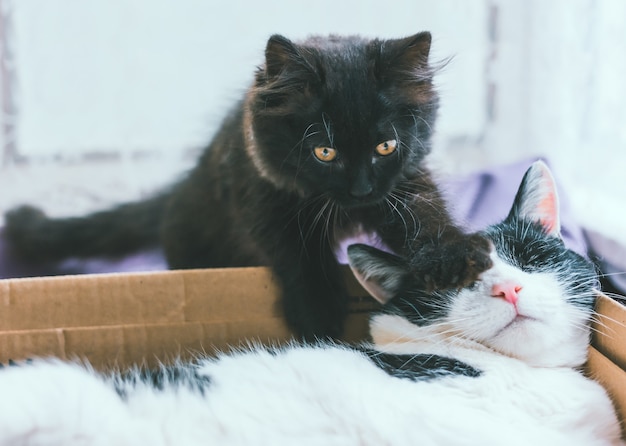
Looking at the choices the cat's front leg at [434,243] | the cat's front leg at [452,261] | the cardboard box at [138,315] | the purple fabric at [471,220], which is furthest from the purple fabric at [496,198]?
the cardboard box at [138,315]

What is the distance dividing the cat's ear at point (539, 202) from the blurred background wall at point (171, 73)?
0.56 m

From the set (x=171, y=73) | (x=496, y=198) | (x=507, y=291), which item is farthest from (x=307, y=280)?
(x=171, y=73)

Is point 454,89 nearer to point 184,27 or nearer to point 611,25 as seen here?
point 611,25

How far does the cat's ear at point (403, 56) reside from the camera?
3.42 feet

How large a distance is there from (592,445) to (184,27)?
1.56m

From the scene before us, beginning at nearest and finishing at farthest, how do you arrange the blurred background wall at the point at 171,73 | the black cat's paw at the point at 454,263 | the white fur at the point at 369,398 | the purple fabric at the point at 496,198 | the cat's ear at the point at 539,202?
1. the white fur at the point at 369,398
2. the black cat's paw at the point at 454,263
3. the cat's ear at the point at 539,202
4. the purple fabric at the point at 496,198
5. the blurred background wall at the point at 171,73

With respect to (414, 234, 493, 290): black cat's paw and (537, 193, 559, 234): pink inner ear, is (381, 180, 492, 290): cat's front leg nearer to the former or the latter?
(414, 234, 493, 290): black cat's paw

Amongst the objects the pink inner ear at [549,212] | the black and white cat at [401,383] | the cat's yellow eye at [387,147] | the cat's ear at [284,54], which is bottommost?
the black and white cat at [401,383]

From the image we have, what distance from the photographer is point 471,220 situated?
1.45m

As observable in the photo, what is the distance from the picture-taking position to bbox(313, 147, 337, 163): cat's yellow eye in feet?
3.34

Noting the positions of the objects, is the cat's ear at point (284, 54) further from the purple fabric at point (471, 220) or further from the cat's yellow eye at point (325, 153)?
the purple fabric at point (471, 220)

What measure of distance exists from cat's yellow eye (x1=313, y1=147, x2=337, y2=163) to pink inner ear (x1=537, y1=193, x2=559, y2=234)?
0.42m

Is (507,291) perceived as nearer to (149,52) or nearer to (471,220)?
(471,220)

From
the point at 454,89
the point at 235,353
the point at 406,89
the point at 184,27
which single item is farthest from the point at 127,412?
the point at 454,89
